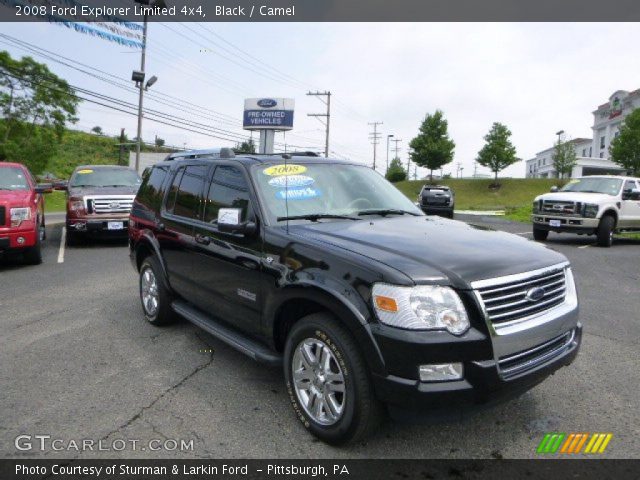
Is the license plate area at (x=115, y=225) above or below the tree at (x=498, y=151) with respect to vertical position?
below

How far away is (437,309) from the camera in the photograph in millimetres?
2473

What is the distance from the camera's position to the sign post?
47.2 metres

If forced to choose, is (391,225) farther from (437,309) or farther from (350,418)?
(350,418)

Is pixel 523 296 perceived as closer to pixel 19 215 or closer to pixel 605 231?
pixel 19 215

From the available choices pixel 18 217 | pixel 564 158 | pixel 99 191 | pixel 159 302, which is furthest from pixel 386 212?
pixel 564 158

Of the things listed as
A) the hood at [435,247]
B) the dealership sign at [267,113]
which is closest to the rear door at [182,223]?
the hood at [435,247]

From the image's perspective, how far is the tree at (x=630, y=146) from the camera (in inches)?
1518

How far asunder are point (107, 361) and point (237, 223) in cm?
190

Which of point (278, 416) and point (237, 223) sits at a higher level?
point (237, 223)

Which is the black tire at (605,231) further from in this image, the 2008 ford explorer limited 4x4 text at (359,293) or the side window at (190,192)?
the side window at (190,192)

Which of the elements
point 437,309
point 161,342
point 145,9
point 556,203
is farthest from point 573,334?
point 145,9

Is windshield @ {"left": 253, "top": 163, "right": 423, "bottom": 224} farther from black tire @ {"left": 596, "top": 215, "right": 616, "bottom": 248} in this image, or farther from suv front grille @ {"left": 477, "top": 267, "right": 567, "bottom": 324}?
black tire @ {"left": 596, "top": 215, "right": 616, "bottom": 248}

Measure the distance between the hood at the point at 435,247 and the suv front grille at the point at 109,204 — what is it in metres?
8.66

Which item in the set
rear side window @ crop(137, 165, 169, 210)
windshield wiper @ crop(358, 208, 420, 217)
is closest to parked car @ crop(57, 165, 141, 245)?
rear side window @ crop(137, 165, 169, 210)
